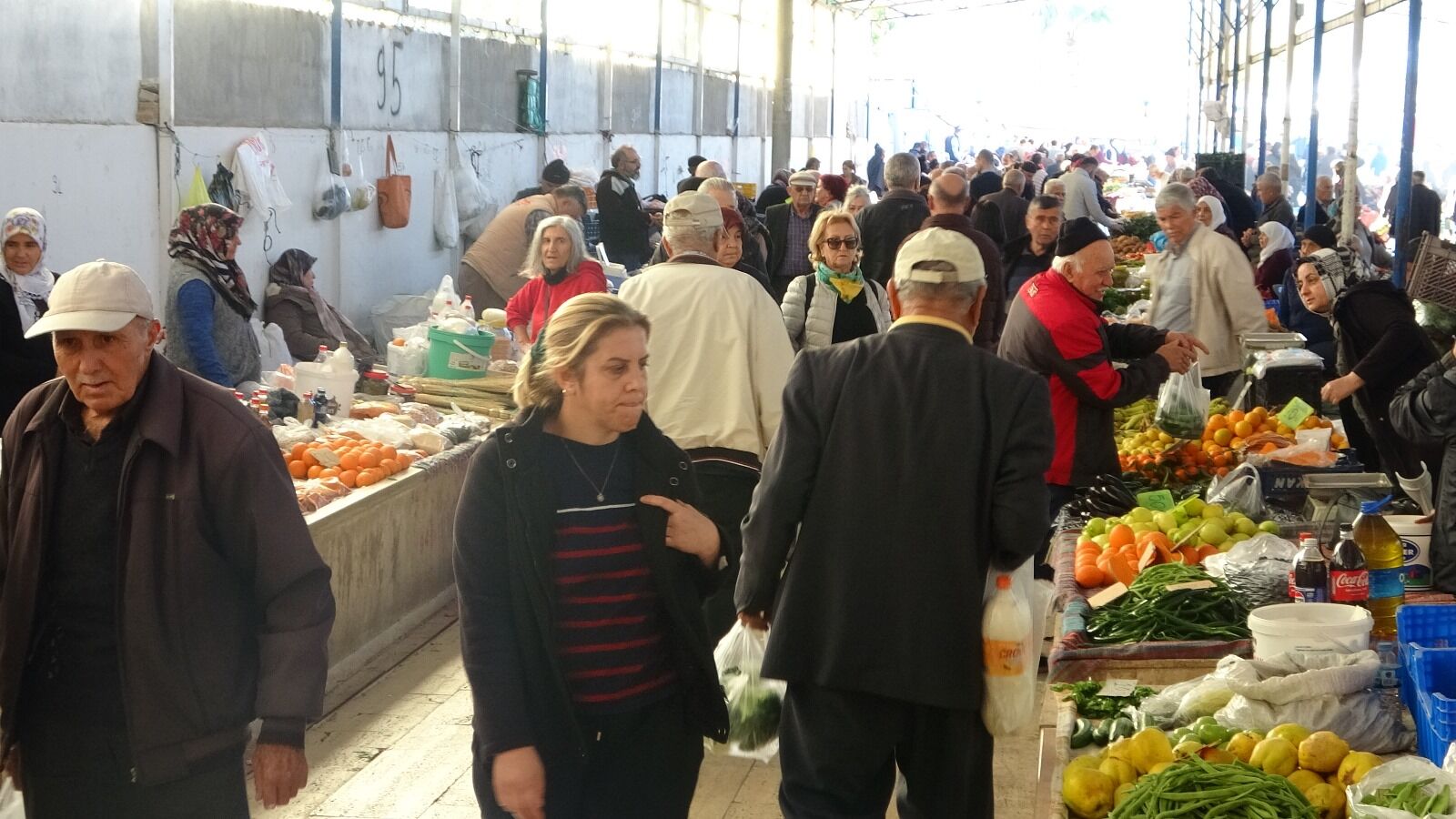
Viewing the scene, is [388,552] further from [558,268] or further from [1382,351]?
[1382,351]

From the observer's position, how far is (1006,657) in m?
3.22

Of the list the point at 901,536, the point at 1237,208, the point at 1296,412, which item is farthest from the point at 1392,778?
the point at 1237,208

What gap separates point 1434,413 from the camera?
4.41 meters

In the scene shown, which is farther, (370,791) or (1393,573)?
(370,791)

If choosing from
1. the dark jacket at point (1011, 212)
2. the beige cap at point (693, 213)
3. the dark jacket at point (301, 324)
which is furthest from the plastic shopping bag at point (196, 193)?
the dark jacket at point (1011, 212)

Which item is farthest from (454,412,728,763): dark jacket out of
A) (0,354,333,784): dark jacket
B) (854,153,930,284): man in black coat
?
(854,153,930,284): man in black coat

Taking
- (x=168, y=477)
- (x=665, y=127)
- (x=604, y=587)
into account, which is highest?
(x=665, y=127)

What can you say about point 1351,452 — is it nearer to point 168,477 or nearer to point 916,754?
point 916,754

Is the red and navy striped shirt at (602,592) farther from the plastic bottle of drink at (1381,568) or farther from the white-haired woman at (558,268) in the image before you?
the white-haired woman at (558,268)

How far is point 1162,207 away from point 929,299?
485 cm

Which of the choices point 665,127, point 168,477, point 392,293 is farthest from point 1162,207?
point 665,127

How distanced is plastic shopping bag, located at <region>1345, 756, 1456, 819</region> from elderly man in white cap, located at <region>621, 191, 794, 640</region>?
2.00m

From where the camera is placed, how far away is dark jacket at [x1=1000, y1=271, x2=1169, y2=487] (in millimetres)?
5797

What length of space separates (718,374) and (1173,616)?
1.52m
